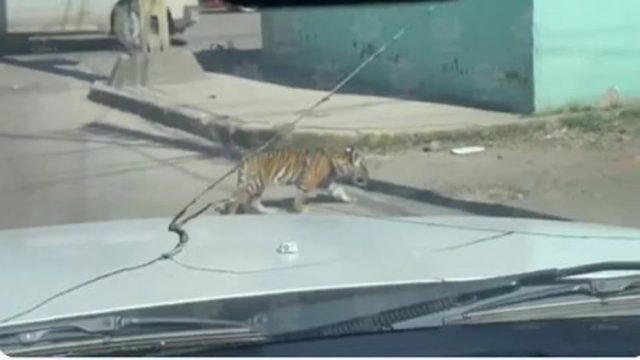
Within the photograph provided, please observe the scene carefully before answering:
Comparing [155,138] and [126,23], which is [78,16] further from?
[155,138]

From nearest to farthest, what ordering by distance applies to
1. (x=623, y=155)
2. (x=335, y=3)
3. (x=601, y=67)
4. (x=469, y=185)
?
(x=335, y=3) < (x=469, y=185) < (x=623, y=155) < (x=601, y=67)

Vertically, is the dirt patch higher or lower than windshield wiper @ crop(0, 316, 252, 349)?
lower

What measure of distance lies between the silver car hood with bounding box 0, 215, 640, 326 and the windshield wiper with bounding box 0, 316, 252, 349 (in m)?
0.05

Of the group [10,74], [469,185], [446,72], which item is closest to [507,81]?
[446,72]

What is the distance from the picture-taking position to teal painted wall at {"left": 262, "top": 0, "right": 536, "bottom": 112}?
511 centimetres

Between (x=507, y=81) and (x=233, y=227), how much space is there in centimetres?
579

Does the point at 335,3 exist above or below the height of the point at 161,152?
above

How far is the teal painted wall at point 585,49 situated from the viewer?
936cm

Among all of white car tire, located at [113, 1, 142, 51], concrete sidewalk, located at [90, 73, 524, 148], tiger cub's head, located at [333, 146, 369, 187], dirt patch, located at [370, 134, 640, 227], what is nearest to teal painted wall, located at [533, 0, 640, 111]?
dirt patch, located at [370, 134, 640, 227]

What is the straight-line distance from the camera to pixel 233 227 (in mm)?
3578

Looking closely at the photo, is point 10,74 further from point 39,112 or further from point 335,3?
point 335,3

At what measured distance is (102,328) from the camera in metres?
2.70

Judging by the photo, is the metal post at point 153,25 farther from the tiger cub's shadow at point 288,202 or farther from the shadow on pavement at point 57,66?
the tiger cub's shadow at point 288,202

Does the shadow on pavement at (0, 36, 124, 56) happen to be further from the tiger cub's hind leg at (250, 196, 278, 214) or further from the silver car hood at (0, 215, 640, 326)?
the silver car hood at (0, 215, 640, 326)
